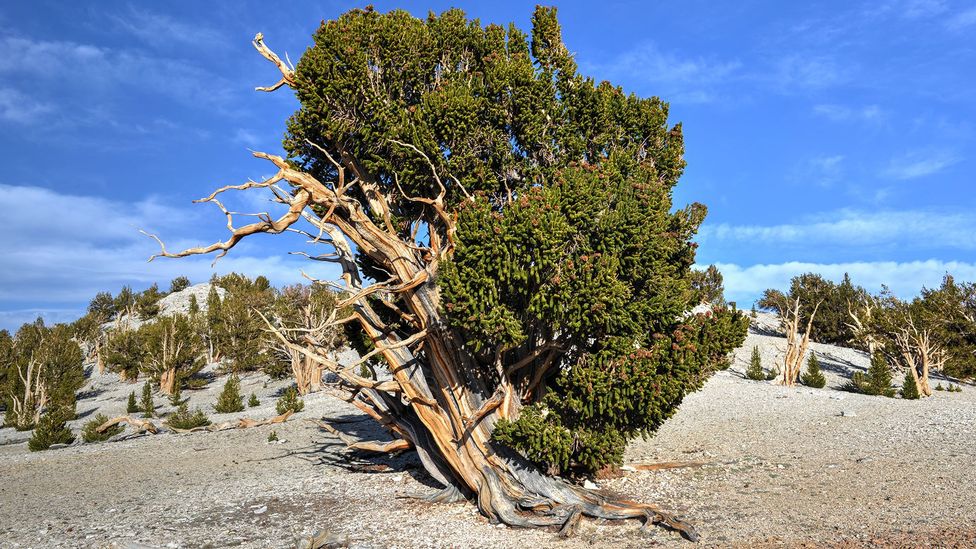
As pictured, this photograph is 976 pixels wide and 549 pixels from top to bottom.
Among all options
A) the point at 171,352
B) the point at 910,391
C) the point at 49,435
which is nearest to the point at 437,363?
the point at 49,435

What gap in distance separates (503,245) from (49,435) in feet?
67.9

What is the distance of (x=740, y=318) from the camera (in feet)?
35.6

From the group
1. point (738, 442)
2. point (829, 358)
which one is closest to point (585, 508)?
point (738, 442)

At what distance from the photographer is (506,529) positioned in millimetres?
9445

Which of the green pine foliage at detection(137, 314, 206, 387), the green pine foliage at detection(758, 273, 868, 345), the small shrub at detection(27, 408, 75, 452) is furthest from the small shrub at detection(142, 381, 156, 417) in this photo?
the green pine foliage at detection(758, 273, 868, 345)

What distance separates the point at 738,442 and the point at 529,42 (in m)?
11.8

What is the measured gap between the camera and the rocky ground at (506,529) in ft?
28.7

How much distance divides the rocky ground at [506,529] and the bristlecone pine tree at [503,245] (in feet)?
3.44

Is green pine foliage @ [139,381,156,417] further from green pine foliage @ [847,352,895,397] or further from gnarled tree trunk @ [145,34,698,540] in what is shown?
green pine foliage @ [847,352,895,397]

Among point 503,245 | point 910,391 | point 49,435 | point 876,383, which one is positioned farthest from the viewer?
point 876,383

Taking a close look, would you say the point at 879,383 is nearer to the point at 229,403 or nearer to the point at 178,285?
the point at 229,403

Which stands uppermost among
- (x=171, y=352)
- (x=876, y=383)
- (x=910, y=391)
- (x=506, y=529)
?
(x=171, y=352)

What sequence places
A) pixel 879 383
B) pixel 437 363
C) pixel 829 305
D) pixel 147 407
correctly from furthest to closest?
pixel 829 305 < pixel 147 407 < pixel 879 383 < pixel 437 363

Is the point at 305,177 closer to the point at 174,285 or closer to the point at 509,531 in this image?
the point at 509,531
